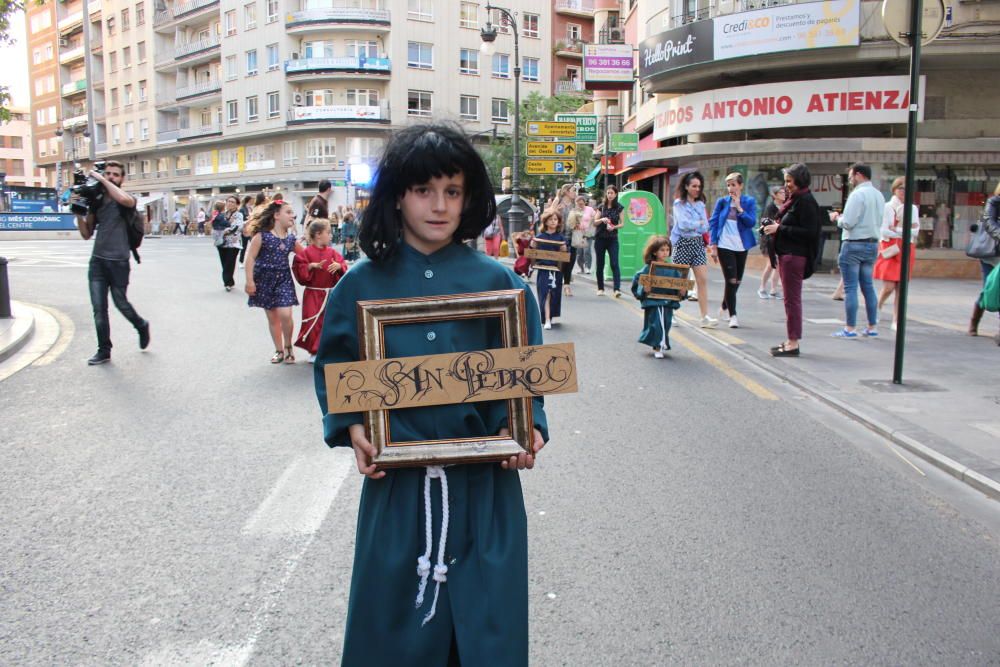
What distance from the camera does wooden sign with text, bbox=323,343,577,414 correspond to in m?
2.07

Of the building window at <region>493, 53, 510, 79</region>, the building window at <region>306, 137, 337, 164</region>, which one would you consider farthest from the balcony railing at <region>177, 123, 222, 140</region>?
the building window at <region>493, 53, 510, 79</region>

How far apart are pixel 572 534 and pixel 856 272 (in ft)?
23.7

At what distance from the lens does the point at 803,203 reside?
353 inches

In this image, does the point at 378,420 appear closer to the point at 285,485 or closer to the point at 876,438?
the point at 285,485

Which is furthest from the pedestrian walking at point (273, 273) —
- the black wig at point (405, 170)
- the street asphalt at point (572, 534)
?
the black wig at point (405, 170)

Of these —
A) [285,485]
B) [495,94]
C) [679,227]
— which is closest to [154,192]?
[495,94]

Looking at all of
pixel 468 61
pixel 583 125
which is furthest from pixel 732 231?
pixel 468 61

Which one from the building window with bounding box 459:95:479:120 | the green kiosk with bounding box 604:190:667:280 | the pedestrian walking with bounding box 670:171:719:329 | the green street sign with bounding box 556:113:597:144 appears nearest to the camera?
the pedestrian walking with bounding box 670:171:719:329

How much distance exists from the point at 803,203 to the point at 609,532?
19.4 ft

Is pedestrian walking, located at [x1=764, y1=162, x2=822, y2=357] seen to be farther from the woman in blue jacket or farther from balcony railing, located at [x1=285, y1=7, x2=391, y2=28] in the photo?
balcony railing, located at [x1=285, y1=7, x2=391, y2=28]

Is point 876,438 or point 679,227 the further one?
point 679,227

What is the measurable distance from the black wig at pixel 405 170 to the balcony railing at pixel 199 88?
65.3m

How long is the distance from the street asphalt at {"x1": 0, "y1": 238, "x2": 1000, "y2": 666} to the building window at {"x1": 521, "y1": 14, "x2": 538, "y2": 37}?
57889mm

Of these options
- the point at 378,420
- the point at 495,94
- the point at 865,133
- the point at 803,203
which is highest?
the point at 495,94
